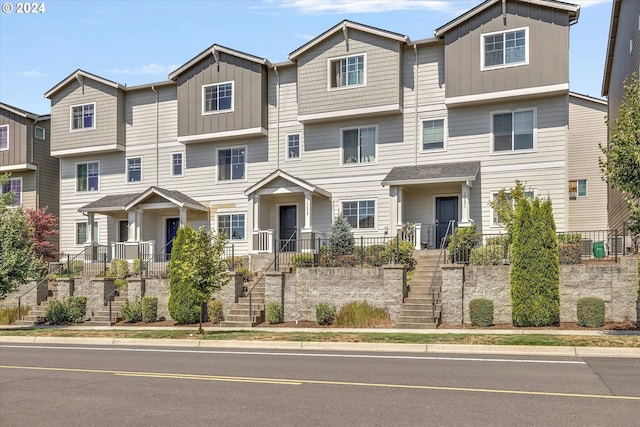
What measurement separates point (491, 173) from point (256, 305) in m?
11.1

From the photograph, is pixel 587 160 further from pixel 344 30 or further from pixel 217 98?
pixel 217 98

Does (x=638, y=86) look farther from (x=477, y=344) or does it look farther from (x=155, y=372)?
(x=155, y=372)

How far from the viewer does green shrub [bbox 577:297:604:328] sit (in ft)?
58.3

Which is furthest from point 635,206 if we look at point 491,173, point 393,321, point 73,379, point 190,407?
point 73,379

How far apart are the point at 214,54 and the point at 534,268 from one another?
18870mm

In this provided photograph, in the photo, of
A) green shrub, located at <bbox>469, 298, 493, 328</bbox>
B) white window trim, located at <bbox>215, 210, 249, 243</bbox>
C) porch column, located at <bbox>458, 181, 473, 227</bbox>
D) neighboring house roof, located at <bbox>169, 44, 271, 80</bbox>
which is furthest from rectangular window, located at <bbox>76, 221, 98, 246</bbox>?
green shrub, located at <bbox>469, 298, 493, 328</bbox>

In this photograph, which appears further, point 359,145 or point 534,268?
point 359,145

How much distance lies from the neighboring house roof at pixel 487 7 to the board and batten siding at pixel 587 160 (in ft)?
33.8

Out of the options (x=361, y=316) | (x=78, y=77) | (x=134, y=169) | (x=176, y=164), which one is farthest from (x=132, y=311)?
(x=78, y=77)

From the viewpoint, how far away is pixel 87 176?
112 feet

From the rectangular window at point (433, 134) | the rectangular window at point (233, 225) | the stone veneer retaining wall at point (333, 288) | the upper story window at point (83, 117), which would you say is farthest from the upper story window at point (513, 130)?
the upper story window at point (83, 117)

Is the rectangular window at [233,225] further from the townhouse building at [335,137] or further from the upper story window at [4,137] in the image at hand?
the upper story window at [4,137]

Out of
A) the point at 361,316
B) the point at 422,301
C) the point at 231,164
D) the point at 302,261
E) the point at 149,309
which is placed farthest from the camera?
the point at 231,164

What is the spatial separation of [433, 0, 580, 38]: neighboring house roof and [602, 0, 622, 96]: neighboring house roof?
23.1 feet
